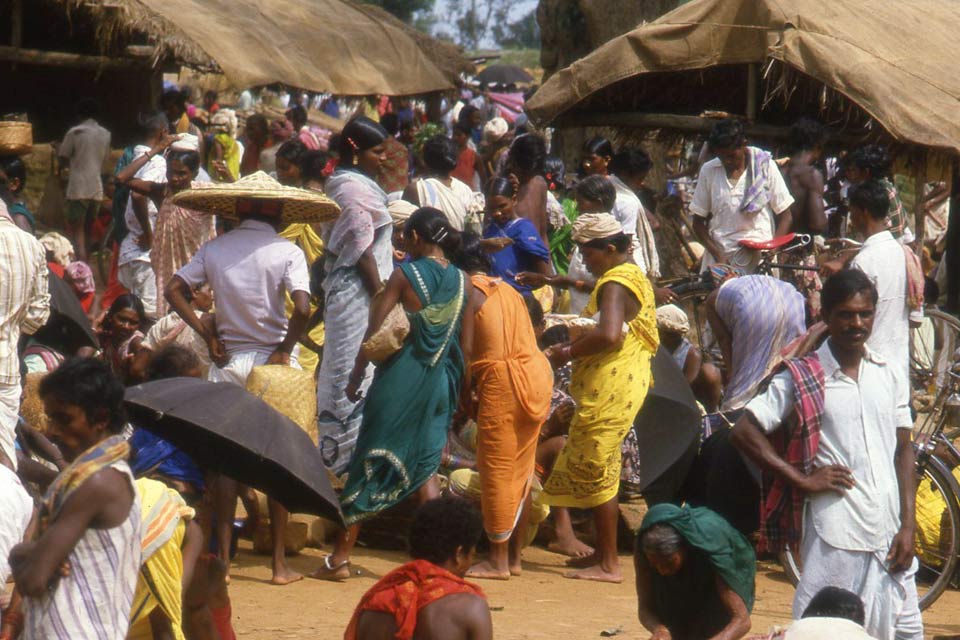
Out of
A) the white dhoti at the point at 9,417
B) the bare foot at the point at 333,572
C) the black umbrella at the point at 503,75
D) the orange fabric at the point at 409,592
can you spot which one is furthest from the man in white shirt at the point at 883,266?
the black umbrella at the point at 503,75

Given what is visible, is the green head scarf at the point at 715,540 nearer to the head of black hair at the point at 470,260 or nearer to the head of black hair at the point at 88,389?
the head of black hair at the point at 88,389

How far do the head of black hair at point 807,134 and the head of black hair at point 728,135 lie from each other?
0.58 metres

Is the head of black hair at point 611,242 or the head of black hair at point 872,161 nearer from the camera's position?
the head of black hair at point 611,242

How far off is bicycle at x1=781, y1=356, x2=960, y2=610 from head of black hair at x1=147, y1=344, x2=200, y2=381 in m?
3.28

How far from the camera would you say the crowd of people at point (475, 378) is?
488cm

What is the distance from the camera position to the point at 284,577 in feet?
25.3

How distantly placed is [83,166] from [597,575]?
8.37 meters

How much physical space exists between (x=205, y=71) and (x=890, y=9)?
18.0 ft

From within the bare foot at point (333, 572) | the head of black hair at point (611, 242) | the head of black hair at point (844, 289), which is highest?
the head of black hair at point (844, 289)

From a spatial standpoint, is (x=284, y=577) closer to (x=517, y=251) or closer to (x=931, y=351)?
(x=517, y=251)

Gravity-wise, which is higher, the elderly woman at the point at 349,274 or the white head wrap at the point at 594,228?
the white head wrap at the point at 594,228

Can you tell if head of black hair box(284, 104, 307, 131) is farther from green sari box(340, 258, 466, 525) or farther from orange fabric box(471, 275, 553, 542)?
green sari box(340, 258, 466, 525)

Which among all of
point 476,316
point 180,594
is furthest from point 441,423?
point 180,594

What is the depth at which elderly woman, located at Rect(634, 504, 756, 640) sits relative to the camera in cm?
521
